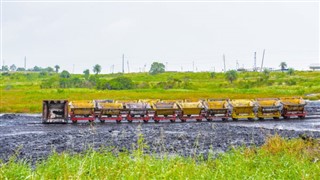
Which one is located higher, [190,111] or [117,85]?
[117,85]

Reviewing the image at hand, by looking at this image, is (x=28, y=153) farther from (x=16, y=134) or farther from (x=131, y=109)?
(x=131, y=109)

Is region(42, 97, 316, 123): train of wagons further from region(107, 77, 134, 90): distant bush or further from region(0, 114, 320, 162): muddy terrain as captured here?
region(107, 77, 134, 90): distant bush

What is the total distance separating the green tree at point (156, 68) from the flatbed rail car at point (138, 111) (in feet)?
315

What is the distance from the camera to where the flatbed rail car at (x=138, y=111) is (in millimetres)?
28484

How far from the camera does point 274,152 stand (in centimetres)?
1388

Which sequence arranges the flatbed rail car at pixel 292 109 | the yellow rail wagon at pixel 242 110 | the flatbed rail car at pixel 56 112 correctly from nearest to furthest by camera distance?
1. the flatbed rail car at pixel 56 112
2. the yellow rail wagon at pixel 242 110
3. the flatbed rail car at pixel 292 109

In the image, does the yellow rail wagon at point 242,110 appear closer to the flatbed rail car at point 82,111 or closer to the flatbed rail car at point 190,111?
the flatbed rail car at point 190,111

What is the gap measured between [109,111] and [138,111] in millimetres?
1635

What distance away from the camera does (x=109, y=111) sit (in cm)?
2842

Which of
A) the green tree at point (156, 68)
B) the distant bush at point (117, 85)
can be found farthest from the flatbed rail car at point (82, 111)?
the green tree at point (156, 68)

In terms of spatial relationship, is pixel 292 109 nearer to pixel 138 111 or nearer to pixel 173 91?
pixel 138 111

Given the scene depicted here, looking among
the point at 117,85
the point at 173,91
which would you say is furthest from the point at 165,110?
the point at 117,85

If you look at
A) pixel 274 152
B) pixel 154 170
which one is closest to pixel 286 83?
pixel 274 152

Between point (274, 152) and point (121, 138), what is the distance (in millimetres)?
7839
